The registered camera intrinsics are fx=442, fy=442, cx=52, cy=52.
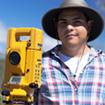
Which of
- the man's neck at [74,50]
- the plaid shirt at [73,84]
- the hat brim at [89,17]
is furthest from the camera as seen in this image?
the hat brim at [89,17]

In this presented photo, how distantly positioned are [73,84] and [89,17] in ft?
2.53

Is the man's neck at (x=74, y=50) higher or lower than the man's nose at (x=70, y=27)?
lower

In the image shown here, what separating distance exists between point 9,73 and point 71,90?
0.78m

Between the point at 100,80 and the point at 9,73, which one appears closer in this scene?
the point at 100,80

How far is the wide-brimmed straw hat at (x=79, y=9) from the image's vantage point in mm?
4676

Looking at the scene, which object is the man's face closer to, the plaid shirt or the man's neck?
the man's neck

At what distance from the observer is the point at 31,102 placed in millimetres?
4754

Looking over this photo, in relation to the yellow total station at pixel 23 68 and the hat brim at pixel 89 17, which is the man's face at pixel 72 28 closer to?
the hat brim at pixel 89 17

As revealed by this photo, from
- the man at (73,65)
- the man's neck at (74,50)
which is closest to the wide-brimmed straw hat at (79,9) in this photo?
the man at (73,65)

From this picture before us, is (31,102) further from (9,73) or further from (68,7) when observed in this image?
(68,7)

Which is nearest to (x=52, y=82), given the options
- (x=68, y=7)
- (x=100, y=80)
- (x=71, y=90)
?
(x=71, y=90)

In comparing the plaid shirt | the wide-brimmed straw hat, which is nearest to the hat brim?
the wide-brimmed straw hat

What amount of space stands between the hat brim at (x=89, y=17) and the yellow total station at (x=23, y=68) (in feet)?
0.45

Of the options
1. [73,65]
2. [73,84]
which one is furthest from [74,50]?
[73,84]
